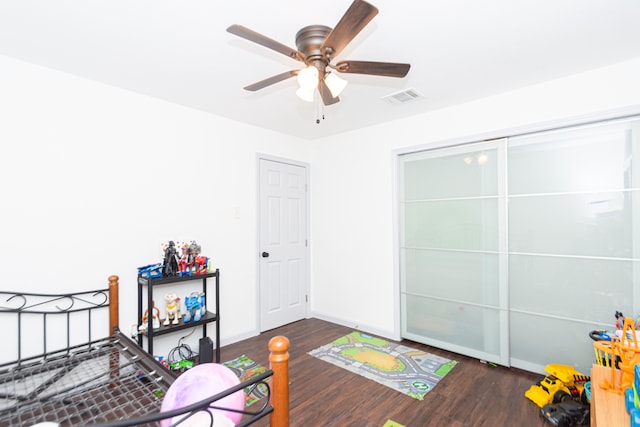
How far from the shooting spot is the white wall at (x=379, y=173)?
2.41 meters

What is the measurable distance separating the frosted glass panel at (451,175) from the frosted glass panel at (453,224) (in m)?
0.09

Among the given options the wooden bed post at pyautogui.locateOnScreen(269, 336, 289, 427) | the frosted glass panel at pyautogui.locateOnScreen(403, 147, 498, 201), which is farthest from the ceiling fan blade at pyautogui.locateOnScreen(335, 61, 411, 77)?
the frosted glass panel at pyautogui.locateOnScreen(403, 147, 498, 201)

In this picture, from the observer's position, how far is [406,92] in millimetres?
2736

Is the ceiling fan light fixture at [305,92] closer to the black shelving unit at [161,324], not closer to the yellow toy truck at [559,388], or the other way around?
the black shelving unit at [161,324]

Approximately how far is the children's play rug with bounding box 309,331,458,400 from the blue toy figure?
3.90ft

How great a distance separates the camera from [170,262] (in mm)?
2691

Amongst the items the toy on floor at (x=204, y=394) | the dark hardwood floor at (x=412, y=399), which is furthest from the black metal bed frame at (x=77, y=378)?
the dark hardwood floor at (x=412, y=399)

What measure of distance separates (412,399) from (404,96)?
2.56 metres

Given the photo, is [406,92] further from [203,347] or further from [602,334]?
[203,347]

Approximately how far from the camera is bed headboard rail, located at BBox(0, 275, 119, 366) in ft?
6.93

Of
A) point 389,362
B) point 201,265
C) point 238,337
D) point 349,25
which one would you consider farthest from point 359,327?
point 349,25

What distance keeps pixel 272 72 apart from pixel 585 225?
2773mm

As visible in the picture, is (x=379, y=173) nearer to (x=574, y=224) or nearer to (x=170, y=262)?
(x=574, y=224)

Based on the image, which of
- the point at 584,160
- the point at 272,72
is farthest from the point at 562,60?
the point at 272,72
